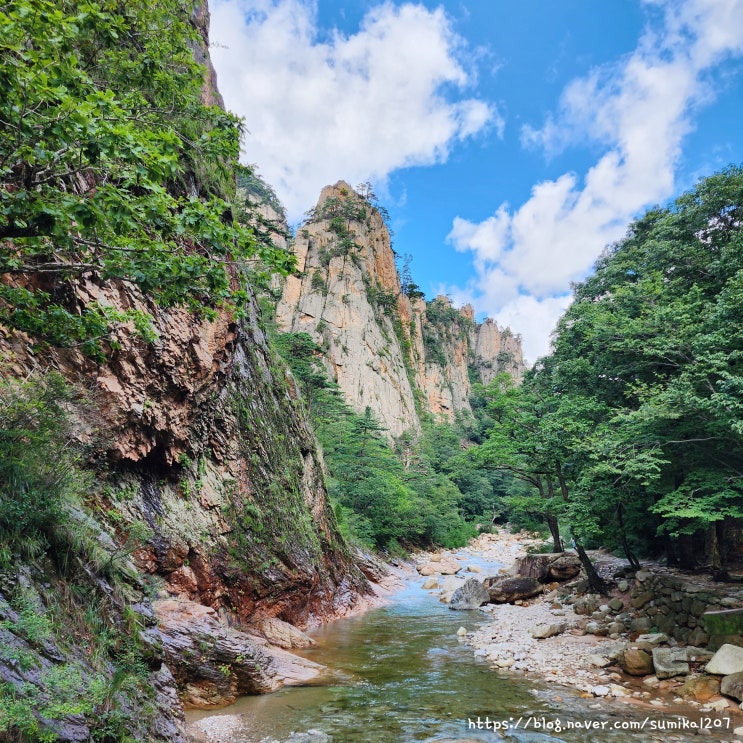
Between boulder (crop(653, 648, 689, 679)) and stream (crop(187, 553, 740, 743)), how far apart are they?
4.64ft

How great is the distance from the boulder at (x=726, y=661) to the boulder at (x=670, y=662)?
16.3 inches

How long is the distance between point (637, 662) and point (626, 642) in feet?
6.86

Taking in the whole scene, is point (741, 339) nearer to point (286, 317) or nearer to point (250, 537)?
point (250, 537)

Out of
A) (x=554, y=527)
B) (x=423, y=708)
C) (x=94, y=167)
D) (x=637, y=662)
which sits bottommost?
(x=423, y=708)

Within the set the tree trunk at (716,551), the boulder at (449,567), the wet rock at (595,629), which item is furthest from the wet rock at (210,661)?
the boulder at (449,567)

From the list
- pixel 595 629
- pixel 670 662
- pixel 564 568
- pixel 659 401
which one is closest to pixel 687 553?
pixel 595 629

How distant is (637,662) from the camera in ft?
27.7

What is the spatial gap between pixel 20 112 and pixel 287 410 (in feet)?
43.0

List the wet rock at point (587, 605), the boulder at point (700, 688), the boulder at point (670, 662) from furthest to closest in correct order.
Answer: the wet rock at point (587, 605) < the boulder at point (670, 662) < the boulder at point (700, 688)

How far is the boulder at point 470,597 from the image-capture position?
16547 mm

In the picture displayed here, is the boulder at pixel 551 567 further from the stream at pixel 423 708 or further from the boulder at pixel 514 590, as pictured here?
the stream at pixel 423 708

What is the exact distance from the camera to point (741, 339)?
351 inches

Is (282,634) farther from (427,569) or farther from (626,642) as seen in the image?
(427,569)

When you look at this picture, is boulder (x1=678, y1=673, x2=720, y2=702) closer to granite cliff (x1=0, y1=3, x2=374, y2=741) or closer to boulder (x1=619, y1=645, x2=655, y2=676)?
boulder (x1=619, y1=645, x2=655, y2=676)
